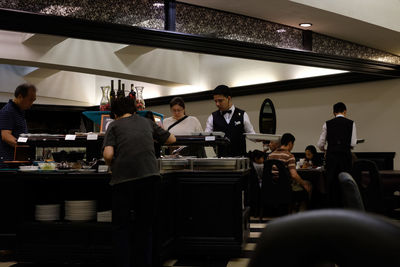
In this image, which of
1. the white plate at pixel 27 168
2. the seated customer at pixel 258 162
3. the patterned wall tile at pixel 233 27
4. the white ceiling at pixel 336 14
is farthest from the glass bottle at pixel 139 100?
the seated customer at pixel 258 162

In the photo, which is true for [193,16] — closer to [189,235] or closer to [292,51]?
[292,51]

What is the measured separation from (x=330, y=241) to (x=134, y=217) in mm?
2893

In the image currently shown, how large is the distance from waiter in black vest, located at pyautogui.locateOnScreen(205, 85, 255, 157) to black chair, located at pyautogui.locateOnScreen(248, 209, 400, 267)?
171 inches

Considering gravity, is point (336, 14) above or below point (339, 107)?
above

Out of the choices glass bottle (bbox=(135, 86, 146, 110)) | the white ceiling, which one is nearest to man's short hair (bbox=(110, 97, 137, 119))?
glass bottle (bbox=(135, 86, 146, 110))

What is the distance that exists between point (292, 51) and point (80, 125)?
7914mm

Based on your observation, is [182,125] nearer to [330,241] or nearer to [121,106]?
[121,106]

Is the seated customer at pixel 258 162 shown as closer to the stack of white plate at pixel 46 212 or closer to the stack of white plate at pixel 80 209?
the stack of white plate at pixel 80 209

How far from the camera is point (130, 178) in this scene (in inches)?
117

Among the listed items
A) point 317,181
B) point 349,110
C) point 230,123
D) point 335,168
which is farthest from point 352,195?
point 349,110

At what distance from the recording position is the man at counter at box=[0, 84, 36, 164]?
4.11 m

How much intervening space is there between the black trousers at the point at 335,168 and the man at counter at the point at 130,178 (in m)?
3.74

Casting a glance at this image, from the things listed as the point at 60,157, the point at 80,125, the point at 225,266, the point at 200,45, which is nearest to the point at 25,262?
the point at 60,157

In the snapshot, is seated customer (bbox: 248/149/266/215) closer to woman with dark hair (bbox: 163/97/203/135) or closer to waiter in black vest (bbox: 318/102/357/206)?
waiter in black vest (bbox: 318/102/357/206)
